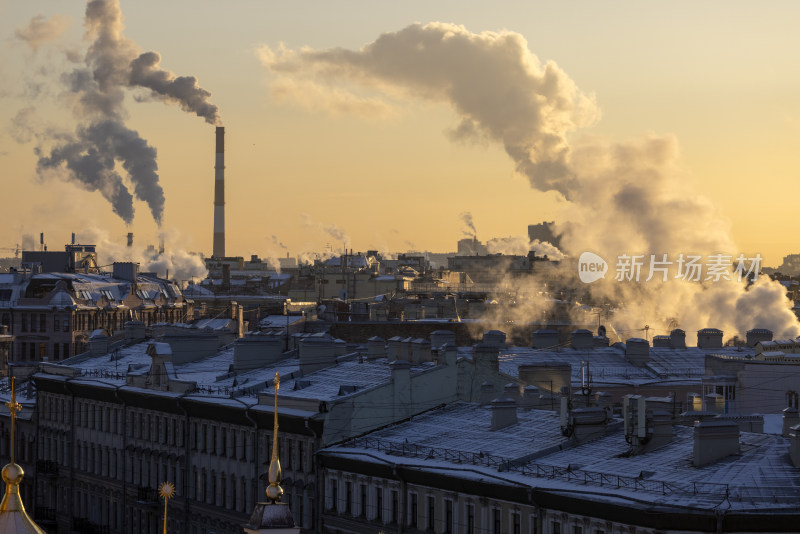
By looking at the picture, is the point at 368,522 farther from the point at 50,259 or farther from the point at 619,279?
the point at 50,259

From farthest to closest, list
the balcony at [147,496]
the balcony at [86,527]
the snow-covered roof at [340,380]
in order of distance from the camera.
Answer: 1. the balcony at [86,527]
2. the balcony at [147,496]
3. the snow-covered roof at [340,380]

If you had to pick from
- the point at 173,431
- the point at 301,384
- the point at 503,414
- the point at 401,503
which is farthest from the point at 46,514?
the point at 503,414

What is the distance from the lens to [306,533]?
6247 cm

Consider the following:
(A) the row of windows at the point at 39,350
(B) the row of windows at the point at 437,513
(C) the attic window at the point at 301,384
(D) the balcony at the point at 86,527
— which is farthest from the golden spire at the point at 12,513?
(A) the row of windows at the point at 39,350

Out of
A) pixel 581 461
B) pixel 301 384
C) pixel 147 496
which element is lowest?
pixel 147 496

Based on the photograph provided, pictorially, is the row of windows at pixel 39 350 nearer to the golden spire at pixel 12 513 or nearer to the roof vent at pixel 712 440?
the roof vent at pixel 712 440

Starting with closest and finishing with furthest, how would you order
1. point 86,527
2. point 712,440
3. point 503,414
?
point 712,440
point 503,414
point 86,527

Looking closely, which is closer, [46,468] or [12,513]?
[12,513]

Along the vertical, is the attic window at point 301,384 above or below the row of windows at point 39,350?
above

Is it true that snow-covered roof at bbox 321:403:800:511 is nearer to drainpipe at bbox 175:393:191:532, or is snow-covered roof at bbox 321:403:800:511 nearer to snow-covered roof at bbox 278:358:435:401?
snow-covered roof at bbox 278:358:435:401

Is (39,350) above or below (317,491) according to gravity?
above

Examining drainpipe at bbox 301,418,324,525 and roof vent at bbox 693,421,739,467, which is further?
drainpipe at bbox 301,418,324,525

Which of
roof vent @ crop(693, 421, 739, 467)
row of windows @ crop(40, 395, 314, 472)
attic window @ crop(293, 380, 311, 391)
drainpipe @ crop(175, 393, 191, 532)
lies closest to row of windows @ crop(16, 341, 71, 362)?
row of windows @ crop(40, 395, 314, 472)

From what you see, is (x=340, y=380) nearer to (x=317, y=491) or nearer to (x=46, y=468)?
(x=317, y=491)
